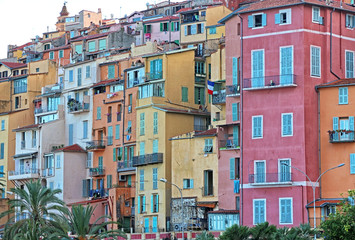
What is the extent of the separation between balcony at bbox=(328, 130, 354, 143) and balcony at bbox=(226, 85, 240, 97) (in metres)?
10.8

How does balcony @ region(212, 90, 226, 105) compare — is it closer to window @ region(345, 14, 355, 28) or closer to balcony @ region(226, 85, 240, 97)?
balcony @ region(226, 85, 240, 97)

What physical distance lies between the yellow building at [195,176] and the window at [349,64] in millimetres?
14071

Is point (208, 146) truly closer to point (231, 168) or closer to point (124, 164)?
point (231, 168)

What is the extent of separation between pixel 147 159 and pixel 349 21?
995 inches

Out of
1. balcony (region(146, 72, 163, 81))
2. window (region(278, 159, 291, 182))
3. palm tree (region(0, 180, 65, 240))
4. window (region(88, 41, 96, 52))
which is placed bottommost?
palm tree (region(0, 180, 65, 240))

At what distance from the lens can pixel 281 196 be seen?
90.3 metres

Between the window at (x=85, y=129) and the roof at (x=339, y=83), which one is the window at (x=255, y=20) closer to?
the roof at (x=339, y=83)

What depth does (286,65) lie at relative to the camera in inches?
3625

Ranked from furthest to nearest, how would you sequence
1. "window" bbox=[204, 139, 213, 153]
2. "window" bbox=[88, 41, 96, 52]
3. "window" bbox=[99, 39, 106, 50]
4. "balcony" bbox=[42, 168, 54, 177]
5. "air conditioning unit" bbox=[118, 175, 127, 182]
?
1. "window" bbox=[88, 41, 96, 52]
2. "window" bbox=[99, 39, 106, 50]
3. "balcony" bbox=[42, 168, 54, 177]
4. "air conditioning unit" bbox=[118, 175, 127, 182]
5. "window" bbox=[204, 139, 213, 153]

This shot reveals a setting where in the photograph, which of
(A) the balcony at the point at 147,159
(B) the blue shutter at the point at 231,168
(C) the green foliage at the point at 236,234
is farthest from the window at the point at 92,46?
(C) the green foliage at the point at 236,234

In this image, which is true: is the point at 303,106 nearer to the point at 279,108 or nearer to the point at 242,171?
the point at 279,108

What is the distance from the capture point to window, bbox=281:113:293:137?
9081cm

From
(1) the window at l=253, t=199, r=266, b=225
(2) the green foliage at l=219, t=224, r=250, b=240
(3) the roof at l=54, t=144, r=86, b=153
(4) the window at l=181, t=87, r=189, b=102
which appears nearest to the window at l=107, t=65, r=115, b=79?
(3) the roof at l=54, t=144, r=86, b=153

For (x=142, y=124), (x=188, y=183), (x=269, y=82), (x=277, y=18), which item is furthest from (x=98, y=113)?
(x=277, y=18)
